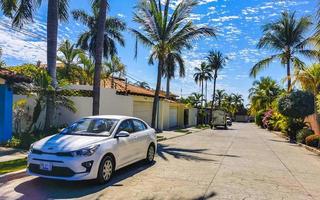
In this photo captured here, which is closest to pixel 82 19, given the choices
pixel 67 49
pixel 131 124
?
pixel 67 49

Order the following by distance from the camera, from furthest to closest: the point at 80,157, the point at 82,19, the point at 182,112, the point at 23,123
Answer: the point at 182,112, the point at 82,19, the point at 23,123, the point at 80,157

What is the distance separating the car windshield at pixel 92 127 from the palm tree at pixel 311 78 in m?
19.6

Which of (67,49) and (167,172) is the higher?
(67,49)

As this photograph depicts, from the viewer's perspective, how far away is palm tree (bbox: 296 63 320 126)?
85.0 feet

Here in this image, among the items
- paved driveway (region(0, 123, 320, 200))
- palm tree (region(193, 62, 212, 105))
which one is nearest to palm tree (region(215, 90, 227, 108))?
palm tree (region(193, 62, 212, 105))

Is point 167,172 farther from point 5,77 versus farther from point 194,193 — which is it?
point 5,77

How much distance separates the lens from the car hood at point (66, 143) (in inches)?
331

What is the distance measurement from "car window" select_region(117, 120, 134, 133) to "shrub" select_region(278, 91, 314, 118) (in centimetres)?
1934

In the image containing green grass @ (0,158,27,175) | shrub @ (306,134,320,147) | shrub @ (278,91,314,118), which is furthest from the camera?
shrub @ (278,91,314,118)

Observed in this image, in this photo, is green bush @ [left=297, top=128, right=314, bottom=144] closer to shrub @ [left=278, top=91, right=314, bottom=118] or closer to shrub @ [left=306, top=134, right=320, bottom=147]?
shrub @ [left=278, top=91, right=314, bottom=118]

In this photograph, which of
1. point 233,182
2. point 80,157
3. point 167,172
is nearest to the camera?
point 80,157

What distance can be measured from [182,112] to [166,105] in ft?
37.4

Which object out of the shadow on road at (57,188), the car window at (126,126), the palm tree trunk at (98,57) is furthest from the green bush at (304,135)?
the shadow on road at (57,188)

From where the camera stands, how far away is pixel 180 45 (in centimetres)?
2520
